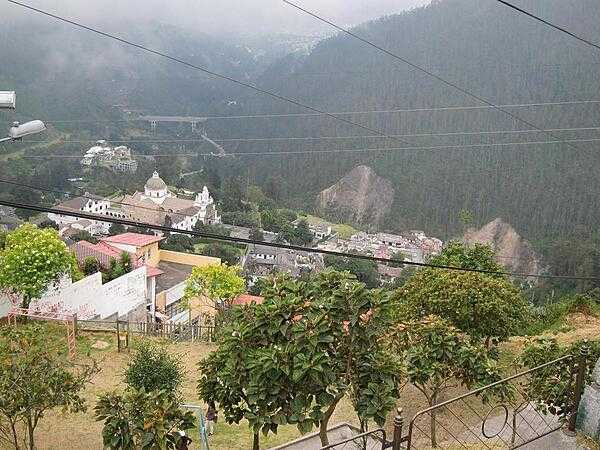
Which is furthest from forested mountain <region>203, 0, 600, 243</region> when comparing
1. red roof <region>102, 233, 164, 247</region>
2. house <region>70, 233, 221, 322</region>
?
red roof <region>102, 233, 164, 247</region>

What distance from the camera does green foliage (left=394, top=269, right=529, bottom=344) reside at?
10.5m

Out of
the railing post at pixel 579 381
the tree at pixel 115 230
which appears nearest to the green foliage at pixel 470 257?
the railing post at pixel 579 381

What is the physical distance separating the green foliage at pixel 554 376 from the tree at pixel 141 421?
11.3 ft

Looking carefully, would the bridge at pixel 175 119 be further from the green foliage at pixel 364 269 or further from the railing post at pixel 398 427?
the railing post at pixel 398 427

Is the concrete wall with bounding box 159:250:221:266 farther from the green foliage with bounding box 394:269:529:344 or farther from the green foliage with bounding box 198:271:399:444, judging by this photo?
the green foliage with bounding box 198:271:399:444

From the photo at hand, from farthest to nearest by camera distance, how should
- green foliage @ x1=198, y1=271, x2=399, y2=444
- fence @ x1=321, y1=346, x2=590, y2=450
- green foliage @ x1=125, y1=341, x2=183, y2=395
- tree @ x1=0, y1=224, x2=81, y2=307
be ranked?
tree @ x1=0, y1=224, x2=81, y2=307 → green foliage @ x1=125, y1=341, x2=183, y2=395 → green foliage @ x1=198, y1=271, x2=399, y2=444 → fence @ x1=321, y1=346, x2=590, y2=450

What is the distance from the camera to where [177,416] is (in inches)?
227

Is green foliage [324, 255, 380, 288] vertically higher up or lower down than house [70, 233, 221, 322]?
lower down

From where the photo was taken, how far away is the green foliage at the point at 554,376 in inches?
203

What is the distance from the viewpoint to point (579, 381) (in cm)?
493

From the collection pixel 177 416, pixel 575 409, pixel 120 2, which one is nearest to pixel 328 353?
pixel 177 416

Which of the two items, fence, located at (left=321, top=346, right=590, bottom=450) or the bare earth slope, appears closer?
fence, located at (left=321, top=346, right=590, bottom=450)

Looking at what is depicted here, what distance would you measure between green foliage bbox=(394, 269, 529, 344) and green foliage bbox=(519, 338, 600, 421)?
3150 millimetres

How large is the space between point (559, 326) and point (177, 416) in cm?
1082
